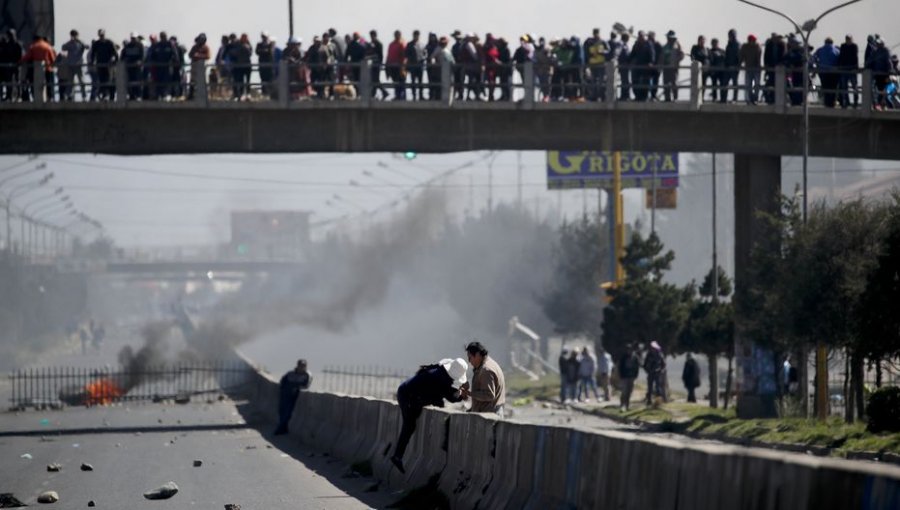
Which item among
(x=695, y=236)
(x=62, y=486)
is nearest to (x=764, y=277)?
(x=62, y=486)

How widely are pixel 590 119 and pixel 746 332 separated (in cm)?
602

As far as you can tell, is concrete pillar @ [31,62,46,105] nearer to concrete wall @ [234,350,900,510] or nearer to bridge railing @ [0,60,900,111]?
bridge railing @ [0,60,900,111]

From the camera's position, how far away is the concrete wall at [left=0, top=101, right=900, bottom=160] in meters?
36.8

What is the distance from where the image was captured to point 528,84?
36.9 m

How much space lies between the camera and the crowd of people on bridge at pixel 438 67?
3662 cm

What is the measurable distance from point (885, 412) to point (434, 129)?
13989mm

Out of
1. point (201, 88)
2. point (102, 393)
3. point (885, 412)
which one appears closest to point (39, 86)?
point (201, 88)

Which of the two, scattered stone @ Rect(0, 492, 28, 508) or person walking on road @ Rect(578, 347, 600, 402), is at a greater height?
scattered stone @ Rect(0, 492, 28, 508)

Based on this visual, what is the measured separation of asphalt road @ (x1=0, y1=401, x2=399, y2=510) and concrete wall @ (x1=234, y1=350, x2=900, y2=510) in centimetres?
84

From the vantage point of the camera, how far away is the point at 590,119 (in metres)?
37.8

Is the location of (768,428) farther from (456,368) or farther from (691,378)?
(456,368)

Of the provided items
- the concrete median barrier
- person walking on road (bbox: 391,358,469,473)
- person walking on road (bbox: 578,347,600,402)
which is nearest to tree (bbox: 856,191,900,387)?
person walking on road (bbox: 391,358,469,473)

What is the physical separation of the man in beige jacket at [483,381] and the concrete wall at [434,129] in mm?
21031

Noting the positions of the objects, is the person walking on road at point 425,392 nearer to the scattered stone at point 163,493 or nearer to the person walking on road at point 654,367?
the scattered stone at point 163,493
